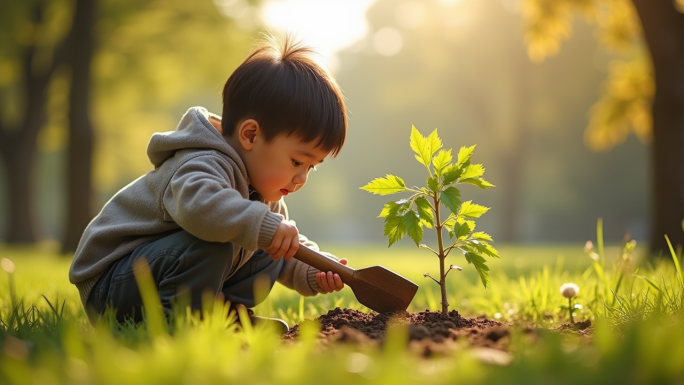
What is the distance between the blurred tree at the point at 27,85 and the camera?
43.7 ft

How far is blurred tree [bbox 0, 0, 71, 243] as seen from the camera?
524 inches

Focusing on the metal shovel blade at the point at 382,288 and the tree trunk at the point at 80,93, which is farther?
the tree trunk at the point at 80,93

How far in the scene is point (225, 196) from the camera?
2.08 metres

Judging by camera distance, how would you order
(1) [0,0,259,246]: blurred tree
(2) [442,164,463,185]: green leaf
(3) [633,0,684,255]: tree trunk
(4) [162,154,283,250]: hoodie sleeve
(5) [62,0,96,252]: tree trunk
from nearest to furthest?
1. (4) [162,154,283,250]: hoodie sleeve
2. (2) [442,164,463,185]: green leaf
3. (3) [633,0,684,255]: tree trunk
4. (5) [62,0,96,252]: tree trunk
5. (1) [0,0,259,246]: blurred tree

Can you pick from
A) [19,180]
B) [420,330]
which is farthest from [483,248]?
[19,180]

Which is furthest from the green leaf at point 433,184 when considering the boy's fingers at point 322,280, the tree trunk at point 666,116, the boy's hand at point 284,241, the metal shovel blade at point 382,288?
the tree trunk at point 666,116

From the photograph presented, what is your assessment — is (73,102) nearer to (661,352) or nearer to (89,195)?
(89,195)

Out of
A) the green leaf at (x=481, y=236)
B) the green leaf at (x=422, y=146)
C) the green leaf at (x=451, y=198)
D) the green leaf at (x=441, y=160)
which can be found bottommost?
the green leaf at (x=481, y=236)

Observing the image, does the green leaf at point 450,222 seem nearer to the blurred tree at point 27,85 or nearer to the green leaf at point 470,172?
the green leaf at point 470,172

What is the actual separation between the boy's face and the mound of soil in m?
0.58

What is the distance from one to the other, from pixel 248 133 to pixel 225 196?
1.58 feet

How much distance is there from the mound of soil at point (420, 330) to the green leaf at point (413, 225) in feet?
0.98

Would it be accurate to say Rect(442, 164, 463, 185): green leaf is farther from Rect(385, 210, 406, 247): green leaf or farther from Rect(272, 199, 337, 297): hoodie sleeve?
Rect(272, 199, 337, 297): hoodie sleeve

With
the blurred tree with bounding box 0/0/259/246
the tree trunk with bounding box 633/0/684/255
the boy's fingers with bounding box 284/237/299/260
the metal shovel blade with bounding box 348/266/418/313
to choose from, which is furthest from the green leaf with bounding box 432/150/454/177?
the blurred tree with bounding box 0/0/259/246
